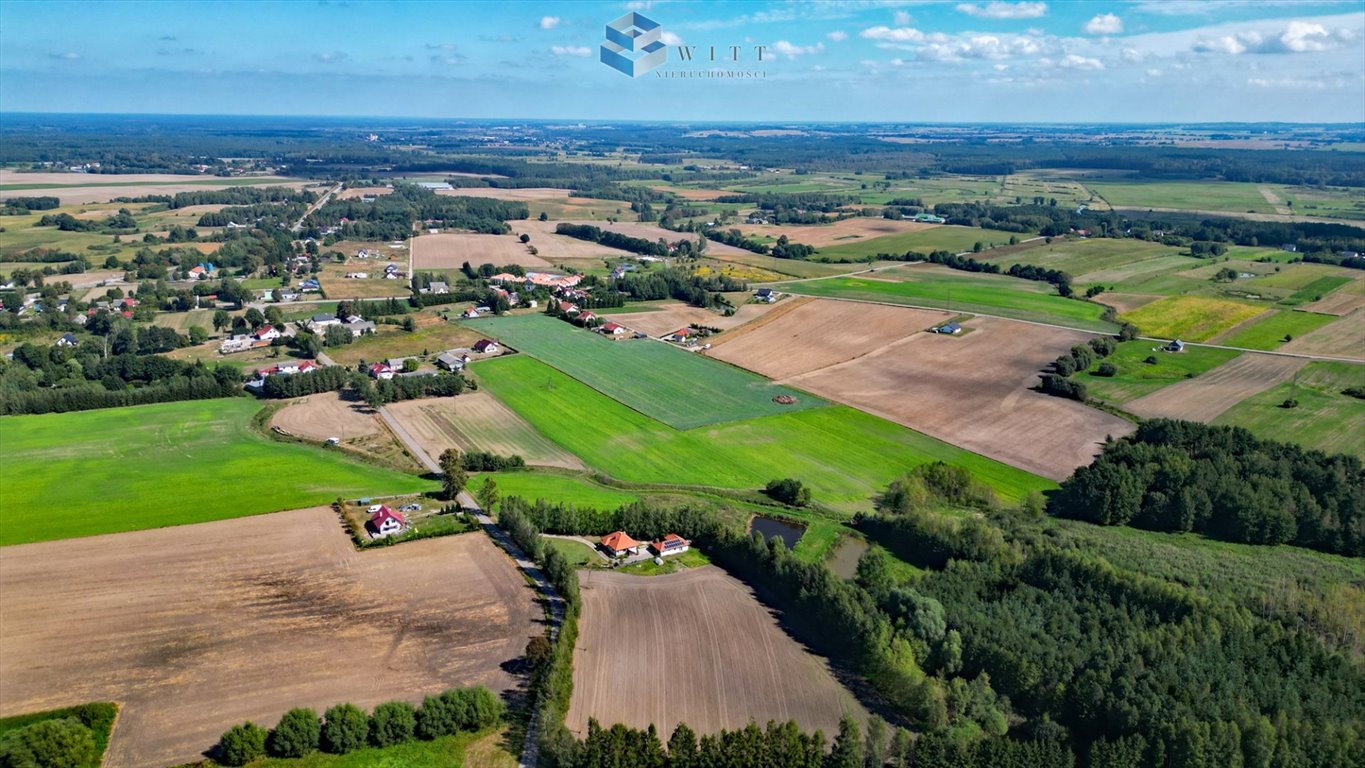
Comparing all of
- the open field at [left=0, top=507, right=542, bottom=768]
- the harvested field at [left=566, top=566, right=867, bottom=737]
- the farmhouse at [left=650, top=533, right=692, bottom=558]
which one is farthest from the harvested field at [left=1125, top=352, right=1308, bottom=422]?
the open field at [left=0, top=507, right=542, bottom=768]

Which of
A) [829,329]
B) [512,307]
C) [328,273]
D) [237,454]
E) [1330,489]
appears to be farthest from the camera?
[328,273]

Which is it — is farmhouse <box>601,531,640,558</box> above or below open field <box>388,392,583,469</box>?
below

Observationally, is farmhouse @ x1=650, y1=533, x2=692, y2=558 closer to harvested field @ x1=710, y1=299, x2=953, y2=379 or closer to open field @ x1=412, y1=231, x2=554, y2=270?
harvested field @ x1=710, y1=299, x2=953, y2=379

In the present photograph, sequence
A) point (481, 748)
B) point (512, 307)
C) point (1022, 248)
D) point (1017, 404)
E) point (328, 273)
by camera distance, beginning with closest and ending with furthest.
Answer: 1. point (481, 748)
2. point (1017, 404)
3. point (512, 307)
4. point (328, 273)
5. point (1022, 248)

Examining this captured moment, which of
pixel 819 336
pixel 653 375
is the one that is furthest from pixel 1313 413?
pixel 653 375

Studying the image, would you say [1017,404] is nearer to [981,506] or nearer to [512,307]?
[981,506]

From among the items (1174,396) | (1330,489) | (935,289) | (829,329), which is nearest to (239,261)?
(829,329)
